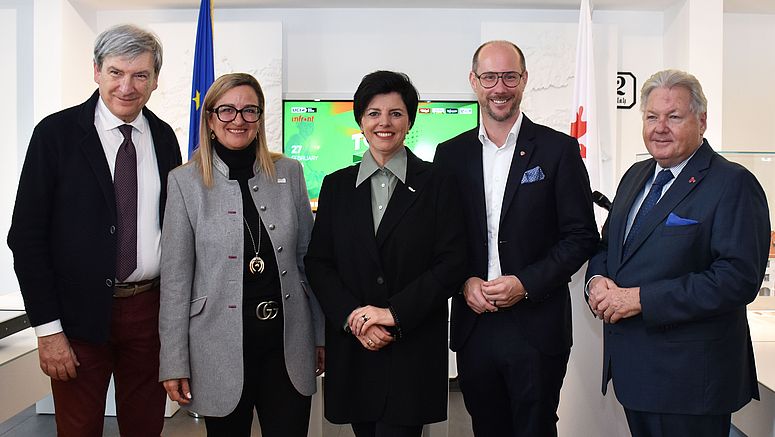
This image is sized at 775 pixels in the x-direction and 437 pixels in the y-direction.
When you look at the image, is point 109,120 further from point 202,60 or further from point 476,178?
point 202,60

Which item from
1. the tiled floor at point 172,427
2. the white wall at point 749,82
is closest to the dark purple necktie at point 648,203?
the tiled floor at point 172,427

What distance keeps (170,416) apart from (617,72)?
14.8 ft

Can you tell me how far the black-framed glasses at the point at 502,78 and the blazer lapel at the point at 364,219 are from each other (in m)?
0.54

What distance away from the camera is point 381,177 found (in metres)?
2.19

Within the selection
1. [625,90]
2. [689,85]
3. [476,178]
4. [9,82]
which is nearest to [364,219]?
[476,178]

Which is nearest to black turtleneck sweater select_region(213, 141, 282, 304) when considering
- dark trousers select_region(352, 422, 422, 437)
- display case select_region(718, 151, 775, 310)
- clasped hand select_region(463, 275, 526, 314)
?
dark trousers select_region(352, 422, 422, 437)

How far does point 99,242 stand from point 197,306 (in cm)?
37

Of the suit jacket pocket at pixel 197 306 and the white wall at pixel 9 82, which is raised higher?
the white wall at pixel 9 82

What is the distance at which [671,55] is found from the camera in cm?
567

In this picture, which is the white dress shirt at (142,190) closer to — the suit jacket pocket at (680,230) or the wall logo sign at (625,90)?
the suit jacket pocket at (680,230)

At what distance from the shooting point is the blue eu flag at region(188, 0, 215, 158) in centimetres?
508

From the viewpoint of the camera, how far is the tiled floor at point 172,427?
159 inches

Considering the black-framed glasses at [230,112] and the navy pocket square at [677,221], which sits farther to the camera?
the black-framed glasses at [230,112]

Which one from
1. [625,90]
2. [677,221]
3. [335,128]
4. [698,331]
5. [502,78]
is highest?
[625,90]
